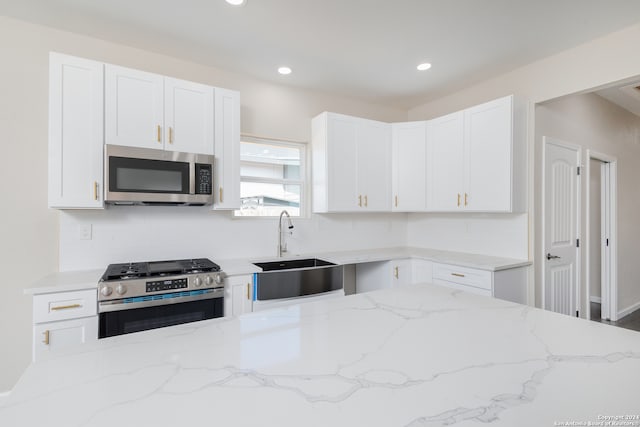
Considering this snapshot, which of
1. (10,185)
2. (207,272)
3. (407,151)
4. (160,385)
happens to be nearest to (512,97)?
(407,151)

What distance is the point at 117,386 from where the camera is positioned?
747 mm

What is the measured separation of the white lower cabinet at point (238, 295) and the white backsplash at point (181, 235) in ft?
2.09

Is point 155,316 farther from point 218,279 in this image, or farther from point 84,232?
point 84,232

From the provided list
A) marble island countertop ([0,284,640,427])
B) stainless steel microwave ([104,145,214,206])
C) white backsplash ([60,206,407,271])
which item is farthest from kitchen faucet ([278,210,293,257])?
marble island countertop ([0,284,640,427])

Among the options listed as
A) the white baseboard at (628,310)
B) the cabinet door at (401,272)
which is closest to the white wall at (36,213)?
the cabinet door at (401,272)

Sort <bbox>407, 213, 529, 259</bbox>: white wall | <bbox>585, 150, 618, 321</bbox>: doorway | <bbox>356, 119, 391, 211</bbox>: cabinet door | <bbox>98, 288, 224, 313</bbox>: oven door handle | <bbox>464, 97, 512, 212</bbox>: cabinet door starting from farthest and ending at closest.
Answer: <bbox>585, 150, 618, 321</bbox>: doorway < <bbox>356, 119, 391, 211</bbox>: cabinet door < <bbox>407, 213, 529, 259</bbox>: white wall < <bbox>464, 97, 512, 212</bbox>: cabinet door < <bbox>98, 288, 224, 313</bbox>: oven door handle

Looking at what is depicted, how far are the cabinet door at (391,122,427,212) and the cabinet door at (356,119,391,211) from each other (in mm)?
81

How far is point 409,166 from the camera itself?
3.63m

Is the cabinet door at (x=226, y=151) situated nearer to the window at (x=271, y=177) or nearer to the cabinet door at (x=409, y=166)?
the window at (x=271, y=177)

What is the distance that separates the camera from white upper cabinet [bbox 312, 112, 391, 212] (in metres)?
3.32

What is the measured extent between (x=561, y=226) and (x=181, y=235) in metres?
3.69

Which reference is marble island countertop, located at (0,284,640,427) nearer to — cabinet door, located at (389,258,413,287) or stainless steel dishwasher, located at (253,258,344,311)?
stainless steel dishwasher, located at (253,258,344,311)

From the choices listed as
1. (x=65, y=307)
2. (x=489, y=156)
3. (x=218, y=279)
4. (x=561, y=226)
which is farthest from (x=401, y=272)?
(x=65, y=307)

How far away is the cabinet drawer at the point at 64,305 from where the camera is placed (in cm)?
191
